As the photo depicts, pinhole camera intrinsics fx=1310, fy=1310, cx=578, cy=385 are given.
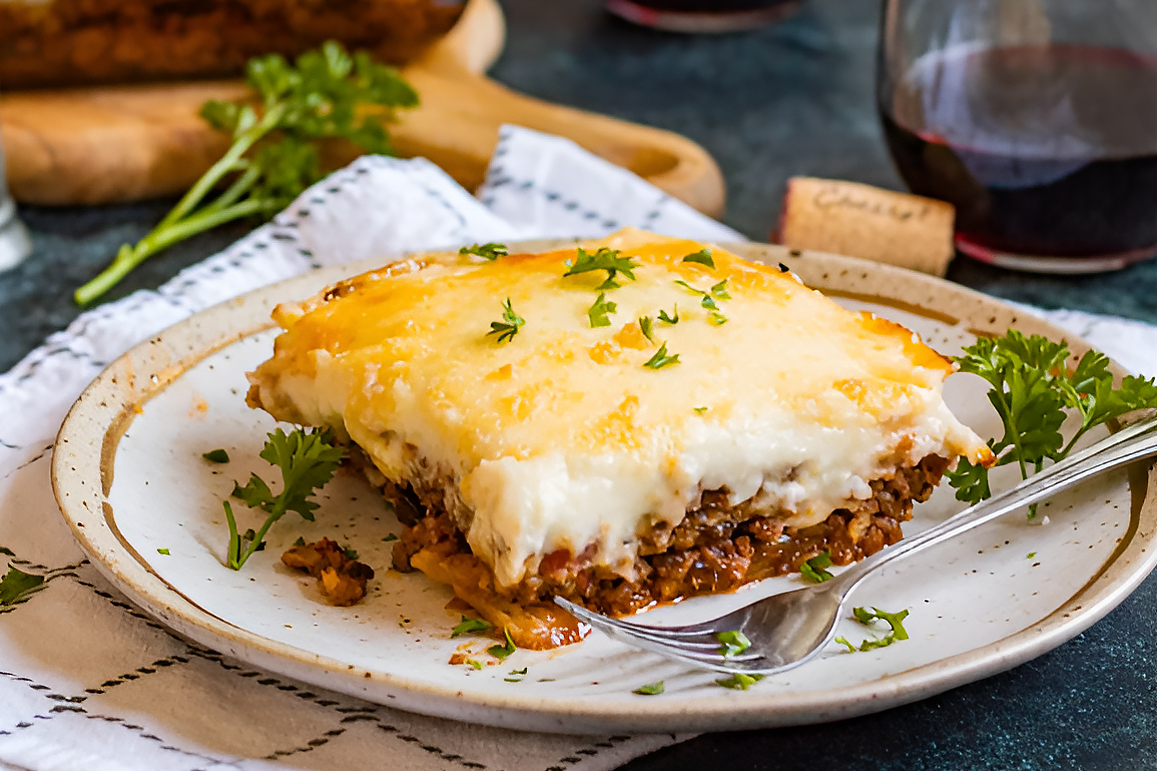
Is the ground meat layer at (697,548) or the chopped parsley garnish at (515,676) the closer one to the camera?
the chopped parsley garnish at (515,676)

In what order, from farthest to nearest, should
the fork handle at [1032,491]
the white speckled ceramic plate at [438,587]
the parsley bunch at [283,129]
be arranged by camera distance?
1. the parsley bunch at [283,129]
2. the fork handle at [1032,491]
3. the white speckled ceramic plate at [438,587]

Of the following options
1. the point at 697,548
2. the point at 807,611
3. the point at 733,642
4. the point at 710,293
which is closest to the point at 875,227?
the point at 710,293

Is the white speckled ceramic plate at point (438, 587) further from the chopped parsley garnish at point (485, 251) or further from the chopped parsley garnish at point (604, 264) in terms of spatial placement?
the chopped parsley garnish at point (604, 264)

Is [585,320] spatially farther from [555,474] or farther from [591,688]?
[591,688]

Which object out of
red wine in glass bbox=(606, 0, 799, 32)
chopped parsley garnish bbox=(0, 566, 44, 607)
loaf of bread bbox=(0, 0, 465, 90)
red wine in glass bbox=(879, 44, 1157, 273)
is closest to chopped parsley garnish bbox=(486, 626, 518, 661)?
chopped parsley garnish bbox=(0, 566, 44, 607)

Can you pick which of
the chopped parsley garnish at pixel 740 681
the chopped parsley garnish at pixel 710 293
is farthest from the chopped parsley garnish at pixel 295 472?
the chopped parsley garnish at pixel 740 681

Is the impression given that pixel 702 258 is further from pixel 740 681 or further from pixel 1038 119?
pixel 1038 119
